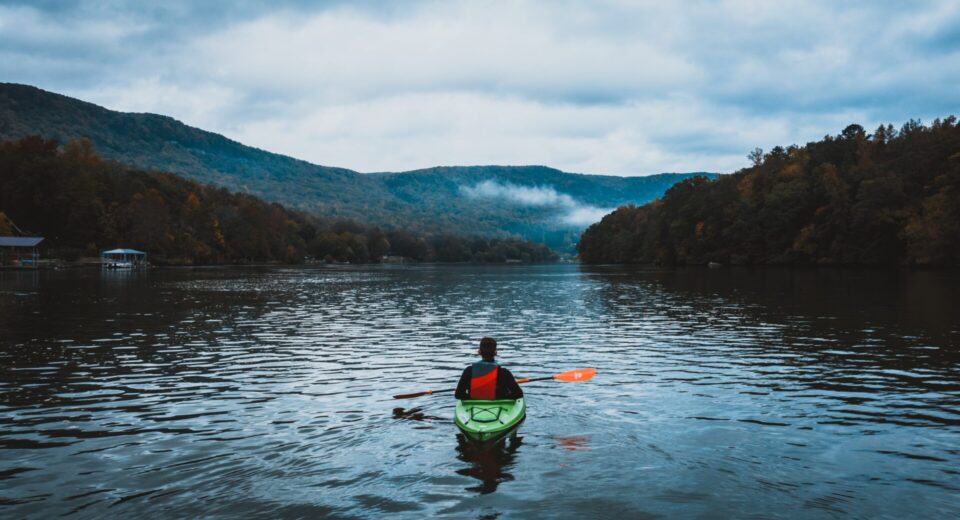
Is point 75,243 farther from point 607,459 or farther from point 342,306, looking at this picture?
point 607,459

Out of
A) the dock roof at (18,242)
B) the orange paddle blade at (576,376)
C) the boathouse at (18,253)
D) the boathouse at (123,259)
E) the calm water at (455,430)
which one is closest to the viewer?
the calm water at (455,430)

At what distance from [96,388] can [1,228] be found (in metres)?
152

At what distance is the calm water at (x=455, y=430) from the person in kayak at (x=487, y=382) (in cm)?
108

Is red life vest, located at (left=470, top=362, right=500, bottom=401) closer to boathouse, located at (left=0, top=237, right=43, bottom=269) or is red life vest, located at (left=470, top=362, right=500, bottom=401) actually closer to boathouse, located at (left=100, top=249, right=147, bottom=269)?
boathouse, located at (left=0, top=237, right=43, bottom=269)

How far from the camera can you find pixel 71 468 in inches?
A: 480

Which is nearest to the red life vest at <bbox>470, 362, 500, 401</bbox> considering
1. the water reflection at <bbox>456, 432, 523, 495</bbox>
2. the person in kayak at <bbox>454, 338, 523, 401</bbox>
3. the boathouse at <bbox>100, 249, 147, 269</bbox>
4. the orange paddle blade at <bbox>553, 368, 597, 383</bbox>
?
the person in kayak at <bbox>454, 338, 523, 401</bbox>

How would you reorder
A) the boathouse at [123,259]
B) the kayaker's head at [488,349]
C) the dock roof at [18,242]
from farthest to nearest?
the boathouse at [123,259], the dock roof at [18,242], the kayaker's head at [488,349]

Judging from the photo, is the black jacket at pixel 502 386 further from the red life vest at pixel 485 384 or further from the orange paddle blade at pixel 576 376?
the orange paddle blade at pixel 576 376

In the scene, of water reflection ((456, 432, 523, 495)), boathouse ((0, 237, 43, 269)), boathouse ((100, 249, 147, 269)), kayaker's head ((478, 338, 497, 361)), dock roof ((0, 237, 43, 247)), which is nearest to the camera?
water reflection ((456, 432, 523, 495))

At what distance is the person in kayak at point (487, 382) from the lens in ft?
48.4

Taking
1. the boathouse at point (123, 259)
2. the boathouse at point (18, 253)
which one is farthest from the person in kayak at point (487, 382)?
the boathouse at point (123, 259)

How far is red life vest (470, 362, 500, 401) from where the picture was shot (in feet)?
48.4

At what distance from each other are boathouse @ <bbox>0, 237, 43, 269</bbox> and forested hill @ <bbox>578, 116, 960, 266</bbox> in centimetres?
14762

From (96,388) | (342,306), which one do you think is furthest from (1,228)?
(96,388)
